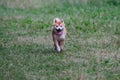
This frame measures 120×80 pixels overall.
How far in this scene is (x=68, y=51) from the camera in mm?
13070

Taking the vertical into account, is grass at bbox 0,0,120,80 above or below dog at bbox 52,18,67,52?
below

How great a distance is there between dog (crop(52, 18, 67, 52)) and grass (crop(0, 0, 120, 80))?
0.19 meters

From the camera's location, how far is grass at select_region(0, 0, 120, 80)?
10.8m

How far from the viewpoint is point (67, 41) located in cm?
1459

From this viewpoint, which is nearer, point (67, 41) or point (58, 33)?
point (58, 33)

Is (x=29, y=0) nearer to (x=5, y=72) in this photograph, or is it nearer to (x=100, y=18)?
(x=100, y=18)

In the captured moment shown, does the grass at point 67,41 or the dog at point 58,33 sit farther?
the dog at point 58,33

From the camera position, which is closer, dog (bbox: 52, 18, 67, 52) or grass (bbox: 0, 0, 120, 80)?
grass (bbox: 0, 0, 120, 80)

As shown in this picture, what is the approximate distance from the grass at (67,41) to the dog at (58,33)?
19 centimetres

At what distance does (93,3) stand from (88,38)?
820 cm

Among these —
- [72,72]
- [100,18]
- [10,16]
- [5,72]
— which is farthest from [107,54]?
[10,16]

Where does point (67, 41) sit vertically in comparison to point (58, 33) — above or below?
below

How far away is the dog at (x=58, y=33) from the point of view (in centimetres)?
1255

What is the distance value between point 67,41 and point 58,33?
1854 mm
